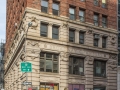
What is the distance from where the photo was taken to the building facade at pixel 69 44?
36.6m

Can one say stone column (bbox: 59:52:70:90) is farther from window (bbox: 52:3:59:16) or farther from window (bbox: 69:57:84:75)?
window (bbox: 52:3:59:16)

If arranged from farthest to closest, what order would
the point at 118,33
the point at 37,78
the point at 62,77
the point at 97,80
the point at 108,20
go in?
1. the point at 118,33
2. the point at 108,20
3. the point at 97,80
4. the point at 62,77
5. the point at 37,78

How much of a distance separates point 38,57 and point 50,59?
7.04ft

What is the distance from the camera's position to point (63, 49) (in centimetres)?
3872

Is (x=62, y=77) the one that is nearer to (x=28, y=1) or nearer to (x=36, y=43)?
(x=36, y=43)

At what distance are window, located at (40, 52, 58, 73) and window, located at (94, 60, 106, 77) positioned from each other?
7.29m

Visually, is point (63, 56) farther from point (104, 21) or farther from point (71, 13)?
point (104, 21)

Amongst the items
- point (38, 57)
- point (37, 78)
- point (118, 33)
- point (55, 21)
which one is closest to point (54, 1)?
point (55, 21)

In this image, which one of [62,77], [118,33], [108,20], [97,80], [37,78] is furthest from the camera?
[118,33]

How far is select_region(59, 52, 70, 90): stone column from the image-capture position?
1492 inches

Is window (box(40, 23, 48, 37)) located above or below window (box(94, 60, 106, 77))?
above

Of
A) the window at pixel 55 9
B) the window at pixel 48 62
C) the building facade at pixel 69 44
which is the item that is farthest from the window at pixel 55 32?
the window at pixel 48 62

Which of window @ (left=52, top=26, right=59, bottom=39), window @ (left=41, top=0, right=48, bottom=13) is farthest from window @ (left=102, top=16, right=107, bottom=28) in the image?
window @ (left=41, top=0, right=48, bottom=13)

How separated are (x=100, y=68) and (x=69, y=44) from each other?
23.3ft
